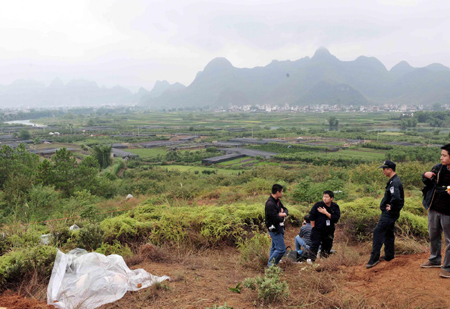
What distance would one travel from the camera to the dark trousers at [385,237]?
4176 millimetres

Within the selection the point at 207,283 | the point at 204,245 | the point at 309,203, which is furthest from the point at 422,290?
the point at 309,203

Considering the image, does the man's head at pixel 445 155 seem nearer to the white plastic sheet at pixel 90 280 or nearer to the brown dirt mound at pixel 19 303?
the white plastic sheet at pixel 90 280

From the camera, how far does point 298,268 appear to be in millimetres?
4535

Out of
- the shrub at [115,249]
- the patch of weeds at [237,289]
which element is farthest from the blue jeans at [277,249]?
the shrub at [115,249]

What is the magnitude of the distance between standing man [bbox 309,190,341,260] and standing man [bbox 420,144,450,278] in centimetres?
128

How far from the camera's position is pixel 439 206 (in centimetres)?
377

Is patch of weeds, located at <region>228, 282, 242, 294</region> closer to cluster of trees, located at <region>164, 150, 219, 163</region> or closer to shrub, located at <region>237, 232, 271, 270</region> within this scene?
shrub, located at <region>237, 232, 271, 270</region>

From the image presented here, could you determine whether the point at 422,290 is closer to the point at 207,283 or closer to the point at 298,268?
the point at 298,268

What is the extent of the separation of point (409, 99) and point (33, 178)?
229 m

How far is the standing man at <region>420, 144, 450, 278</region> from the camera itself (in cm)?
368

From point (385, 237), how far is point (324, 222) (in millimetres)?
912

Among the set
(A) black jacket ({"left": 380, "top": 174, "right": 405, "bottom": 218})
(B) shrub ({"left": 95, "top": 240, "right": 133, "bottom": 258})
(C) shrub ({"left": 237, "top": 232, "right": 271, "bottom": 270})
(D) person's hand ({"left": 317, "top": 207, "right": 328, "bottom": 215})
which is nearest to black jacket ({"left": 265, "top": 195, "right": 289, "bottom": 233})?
(C) shrub ({"left": 237, "top": 232, "right": 271, "bottom": 270})

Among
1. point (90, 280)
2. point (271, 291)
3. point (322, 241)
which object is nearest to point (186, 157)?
point (322, 241)

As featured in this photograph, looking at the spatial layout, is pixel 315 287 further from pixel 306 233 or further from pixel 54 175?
pixel 54 175
